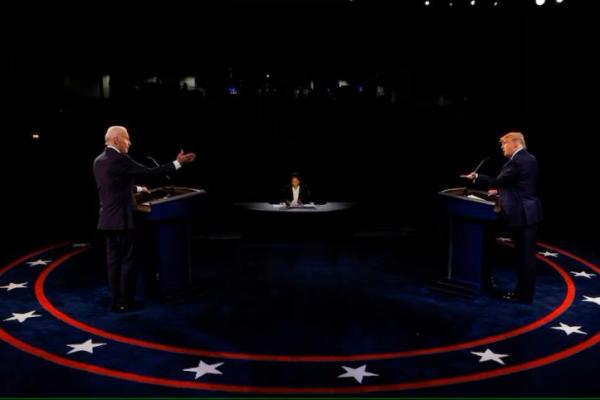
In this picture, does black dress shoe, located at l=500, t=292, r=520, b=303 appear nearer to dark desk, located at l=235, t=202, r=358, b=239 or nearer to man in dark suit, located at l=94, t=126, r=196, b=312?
dark desk, located at l=235, t=202, r=358, b=239

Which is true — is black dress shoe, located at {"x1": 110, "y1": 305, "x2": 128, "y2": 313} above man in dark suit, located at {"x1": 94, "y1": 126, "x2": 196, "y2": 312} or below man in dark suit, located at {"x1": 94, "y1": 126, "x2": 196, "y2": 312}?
below

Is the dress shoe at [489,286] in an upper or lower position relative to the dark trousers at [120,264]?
lower

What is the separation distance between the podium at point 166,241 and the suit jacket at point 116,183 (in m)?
0.22

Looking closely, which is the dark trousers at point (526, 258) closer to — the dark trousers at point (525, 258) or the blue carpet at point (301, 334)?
the dark trousers at point (525, 258)

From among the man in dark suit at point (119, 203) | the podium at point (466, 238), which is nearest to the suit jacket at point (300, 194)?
the podium at point (466, 238)

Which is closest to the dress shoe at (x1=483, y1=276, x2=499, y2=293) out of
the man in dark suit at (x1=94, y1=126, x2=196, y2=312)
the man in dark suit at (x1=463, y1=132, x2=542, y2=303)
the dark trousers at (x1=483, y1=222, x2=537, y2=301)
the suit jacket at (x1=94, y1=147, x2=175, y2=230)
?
the dark trousers at (x1=483, y1=222, x2=537, y2=301)

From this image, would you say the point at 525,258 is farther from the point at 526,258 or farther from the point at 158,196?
the point at 158,196

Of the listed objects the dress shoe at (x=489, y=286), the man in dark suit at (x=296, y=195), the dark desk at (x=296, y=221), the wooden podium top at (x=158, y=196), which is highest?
the wooden podium top at (x=158, y=196)

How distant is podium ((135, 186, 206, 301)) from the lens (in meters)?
5.71

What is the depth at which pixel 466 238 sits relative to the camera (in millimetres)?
6219

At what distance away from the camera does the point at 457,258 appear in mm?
6367

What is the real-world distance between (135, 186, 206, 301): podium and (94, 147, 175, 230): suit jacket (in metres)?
0.22

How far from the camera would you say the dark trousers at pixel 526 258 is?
5.79 metres

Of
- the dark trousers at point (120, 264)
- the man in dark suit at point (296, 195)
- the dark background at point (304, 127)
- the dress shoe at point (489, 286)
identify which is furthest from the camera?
the dark background at point (304, 127)
